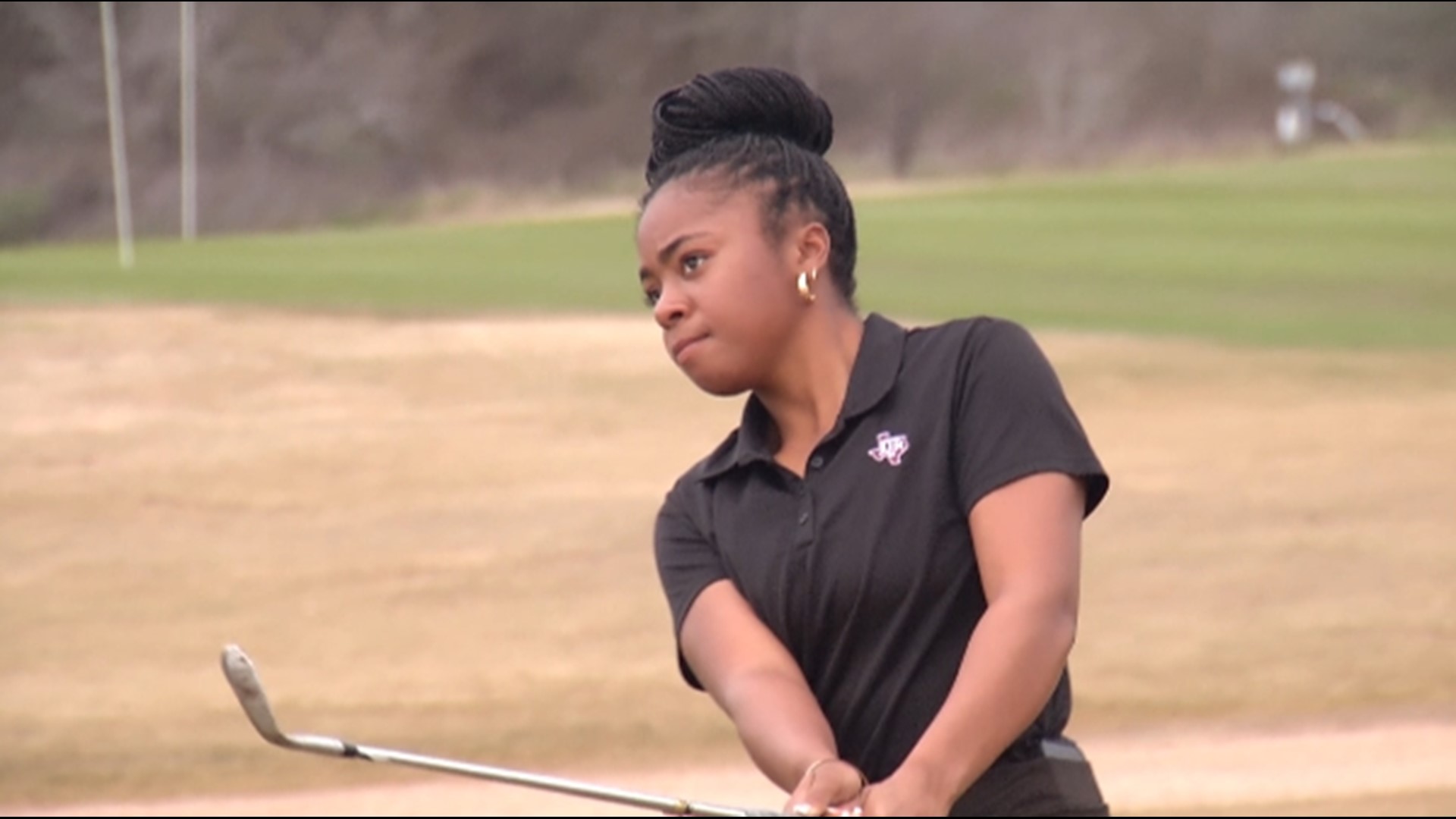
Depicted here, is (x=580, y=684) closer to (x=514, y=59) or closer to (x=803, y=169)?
(x=803, y=169)

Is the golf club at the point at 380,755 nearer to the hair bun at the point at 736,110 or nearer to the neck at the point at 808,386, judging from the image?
the neck at the point at 808,386

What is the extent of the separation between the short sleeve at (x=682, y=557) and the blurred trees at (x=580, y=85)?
34.2ft

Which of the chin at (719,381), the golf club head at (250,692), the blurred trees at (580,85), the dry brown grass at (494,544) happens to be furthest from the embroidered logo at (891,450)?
the blurred trees at (580,85)

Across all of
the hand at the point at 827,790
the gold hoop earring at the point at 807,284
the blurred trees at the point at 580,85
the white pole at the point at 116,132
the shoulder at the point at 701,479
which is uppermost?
the blurred trees at the point at 580,85

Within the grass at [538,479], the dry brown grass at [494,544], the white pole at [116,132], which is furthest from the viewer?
the white pole at [116,132]

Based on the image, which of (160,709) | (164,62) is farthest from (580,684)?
(164,62)

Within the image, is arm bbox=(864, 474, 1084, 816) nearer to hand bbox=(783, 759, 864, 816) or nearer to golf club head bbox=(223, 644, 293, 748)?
hand bbox=(783, 759, 864, 816)

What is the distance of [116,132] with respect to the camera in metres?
13.4

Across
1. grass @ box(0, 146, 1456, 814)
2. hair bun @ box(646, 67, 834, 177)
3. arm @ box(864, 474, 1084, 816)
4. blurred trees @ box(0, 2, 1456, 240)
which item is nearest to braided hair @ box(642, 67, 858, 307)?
hair bun @ box(646, 67, 834, 177)

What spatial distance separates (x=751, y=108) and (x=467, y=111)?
13918 millimetres

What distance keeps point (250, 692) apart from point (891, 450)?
50 cm

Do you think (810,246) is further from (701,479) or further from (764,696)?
(764,696)

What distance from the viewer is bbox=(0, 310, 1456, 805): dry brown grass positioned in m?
6.47

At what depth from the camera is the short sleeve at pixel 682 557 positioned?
6.25 ft
